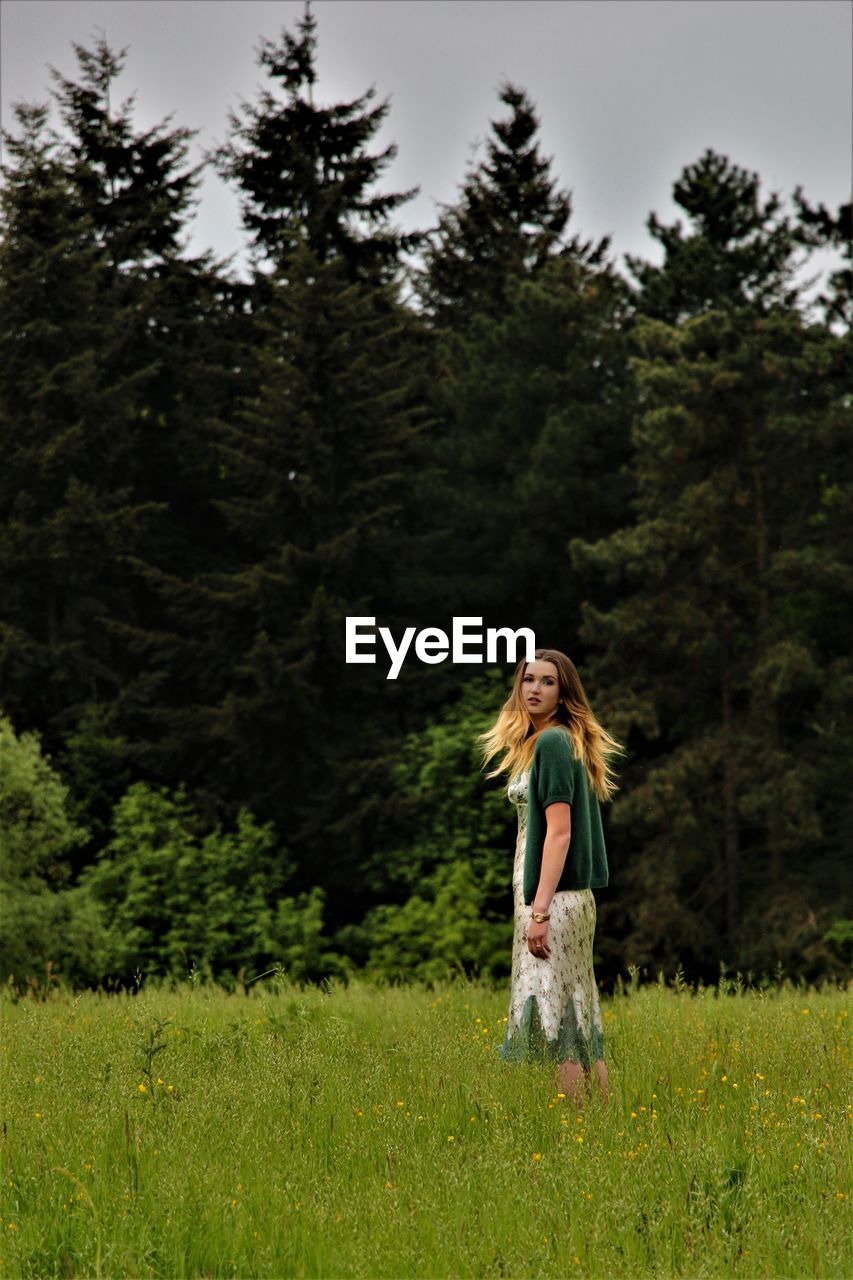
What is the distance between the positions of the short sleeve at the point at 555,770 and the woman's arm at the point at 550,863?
48 mm

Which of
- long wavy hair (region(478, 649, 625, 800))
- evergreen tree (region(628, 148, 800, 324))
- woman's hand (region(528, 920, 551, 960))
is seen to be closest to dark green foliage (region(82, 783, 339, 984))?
evergreen tree (region(628, 148, 800, 324))

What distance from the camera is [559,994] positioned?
21.1 ft

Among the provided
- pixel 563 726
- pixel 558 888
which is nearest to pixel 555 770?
pixel 563 726

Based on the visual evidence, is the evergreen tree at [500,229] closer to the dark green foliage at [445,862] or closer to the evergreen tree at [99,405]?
the evergreen tree at [99,405]

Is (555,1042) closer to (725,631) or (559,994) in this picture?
(559,994)

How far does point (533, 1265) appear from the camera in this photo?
4.37 meters

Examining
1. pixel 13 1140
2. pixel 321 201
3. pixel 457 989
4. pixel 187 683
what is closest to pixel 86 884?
pixel 187 683

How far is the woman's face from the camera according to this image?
6676 mm

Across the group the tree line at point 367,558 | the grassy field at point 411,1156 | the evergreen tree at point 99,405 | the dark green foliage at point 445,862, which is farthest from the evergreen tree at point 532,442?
the grassy field at point 411,1156

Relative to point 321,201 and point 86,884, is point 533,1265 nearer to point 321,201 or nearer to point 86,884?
point 86,884

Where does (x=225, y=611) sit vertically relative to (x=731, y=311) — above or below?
below

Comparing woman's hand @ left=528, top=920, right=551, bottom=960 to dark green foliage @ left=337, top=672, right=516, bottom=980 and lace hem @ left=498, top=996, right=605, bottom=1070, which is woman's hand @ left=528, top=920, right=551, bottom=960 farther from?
dark green foliage @ left=337, top=672, right=516, bottom=980

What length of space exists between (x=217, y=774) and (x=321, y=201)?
459 inches

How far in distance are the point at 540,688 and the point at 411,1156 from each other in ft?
7.17
